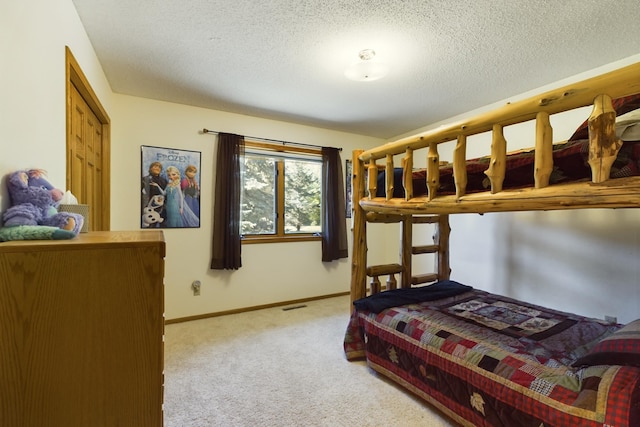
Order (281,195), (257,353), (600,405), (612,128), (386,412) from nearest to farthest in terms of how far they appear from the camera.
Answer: (612,128) < (600,405) < (386,412) < (257,353) < (281,195)

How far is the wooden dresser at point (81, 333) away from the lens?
702 mm

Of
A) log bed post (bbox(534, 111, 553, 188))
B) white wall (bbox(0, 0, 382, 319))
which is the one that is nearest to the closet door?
white wall (bbox(0, 0, 382, 319))

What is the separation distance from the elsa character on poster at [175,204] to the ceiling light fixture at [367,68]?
6.59ft

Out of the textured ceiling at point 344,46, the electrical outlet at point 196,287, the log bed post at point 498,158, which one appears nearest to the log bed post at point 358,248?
the textured ceiling at point 344,46

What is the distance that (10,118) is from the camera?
995 mm

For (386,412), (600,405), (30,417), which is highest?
(30,417)

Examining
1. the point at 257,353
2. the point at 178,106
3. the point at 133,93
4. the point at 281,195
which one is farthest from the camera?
the point at 281,195

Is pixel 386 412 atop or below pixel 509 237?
below

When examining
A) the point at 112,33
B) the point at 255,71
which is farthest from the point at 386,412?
the point at 112,33

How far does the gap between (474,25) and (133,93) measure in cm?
289

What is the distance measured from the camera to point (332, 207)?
3.76 m

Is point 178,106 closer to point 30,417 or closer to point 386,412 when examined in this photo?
point 30,417

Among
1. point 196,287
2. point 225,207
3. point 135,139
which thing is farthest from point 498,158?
point 135,139

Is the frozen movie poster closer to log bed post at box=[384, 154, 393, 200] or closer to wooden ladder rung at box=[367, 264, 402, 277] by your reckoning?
wooden ladder rung at box=[367, 264, 402, 277]
